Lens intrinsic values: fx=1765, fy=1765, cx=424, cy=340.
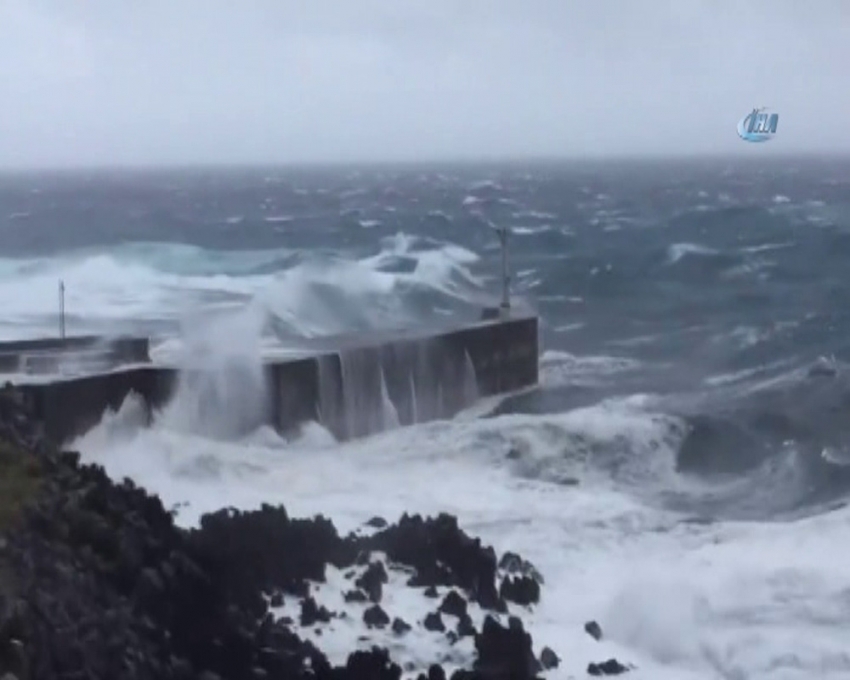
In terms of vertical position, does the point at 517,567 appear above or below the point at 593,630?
above

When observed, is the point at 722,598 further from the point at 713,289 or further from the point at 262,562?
the point at 713,289

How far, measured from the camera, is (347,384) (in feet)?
67.8

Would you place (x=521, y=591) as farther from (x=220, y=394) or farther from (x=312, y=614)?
(x=220, y=394)

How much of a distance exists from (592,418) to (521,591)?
291 inches

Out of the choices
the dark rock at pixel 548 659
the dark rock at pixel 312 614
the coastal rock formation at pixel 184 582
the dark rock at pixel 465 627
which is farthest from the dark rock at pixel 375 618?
the dark rock at pixel 548 659

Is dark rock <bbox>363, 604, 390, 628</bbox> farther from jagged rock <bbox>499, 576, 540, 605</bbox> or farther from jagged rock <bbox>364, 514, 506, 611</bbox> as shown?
jagged rock <bbox>499, 576, 540, 605</bbox>

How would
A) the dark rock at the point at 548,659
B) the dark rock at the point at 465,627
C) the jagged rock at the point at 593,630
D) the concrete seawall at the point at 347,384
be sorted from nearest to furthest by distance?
the dark rock at the point at 548,659 < the dark rock at the point at 465,627 < the jagged rock at the point at 593,630 < the concrete seawall at the point at 347,384

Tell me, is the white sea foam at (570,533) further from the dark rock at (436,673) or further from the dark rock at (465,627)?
the dark rock at (436,673)

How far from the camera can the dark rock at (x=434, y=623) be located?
12.4 meters

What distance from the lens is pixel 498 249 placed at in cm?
4697

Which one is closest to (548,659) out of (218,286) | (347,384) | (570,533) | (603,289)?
(570,533)

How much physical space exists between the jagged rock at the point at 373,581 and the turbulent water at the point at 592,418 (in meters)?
0.90

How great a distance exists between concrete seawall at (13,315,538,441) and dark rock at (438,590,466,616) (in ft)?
18.0

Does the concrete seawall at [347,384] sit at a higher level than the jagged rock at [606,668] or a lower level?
Result: higher
